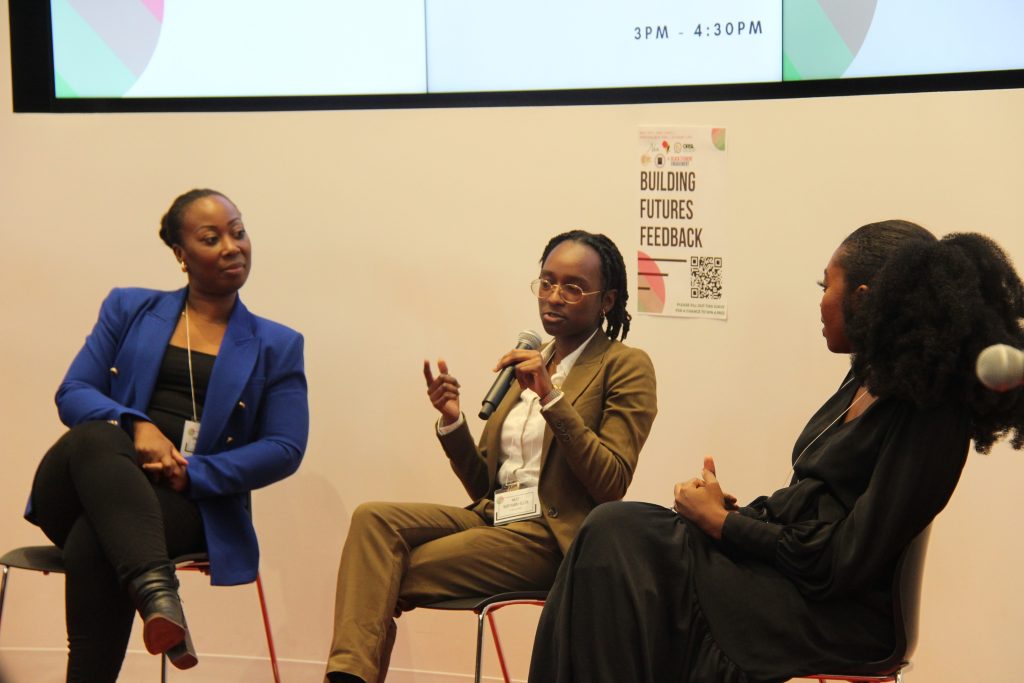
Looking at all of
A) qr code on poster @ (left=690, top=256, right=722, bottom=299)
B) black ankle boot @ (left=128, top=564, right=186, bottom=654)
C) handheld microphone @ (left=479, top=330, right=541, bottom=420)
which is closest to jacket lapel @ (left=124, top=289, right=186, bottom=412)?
black ankle boot @ (left=128, top=564, right=186, bottom=654)

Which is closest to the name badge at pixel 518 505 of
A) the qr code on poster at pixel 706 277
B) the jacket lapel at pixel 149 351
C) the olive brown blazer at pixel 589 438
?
the olive brown blazer at pixel 589 438

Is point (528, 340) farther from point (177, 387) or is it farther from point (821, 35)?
point (821, 35)

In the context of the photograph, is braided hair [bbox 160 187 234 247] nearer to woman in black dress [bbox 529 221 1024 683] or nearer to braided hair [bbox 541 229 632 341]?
braided hair [bbox 541 229 632 341]

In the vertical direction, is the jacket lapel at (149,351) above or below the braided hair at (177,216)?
below

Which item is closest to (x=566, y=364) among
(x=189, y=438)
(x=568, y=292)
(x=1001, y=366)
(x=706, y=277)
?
(x=568, y=292)

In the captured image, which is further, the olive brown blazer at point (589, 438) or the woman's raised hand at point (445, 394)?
the woman's raised hand at point (445, 394)

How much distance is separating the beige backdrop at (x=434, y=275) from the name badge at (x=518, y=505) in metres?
0.78

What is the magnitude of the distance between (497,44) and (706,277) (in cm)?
96

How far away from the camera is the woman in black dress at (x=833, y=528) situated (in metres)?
2.12

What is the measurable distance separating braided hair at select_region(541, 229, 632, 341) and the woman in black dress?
0.78 m

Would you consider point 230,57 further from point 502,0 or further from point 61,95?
point 502,0

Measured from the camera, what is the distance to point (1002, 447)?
3.28 m

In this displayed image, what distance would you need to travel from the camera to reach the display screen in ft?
10.8

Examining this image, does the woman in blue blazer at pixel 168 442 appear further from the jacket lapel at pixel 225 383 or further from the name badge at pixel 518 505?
the name badge at pixel 518 505
